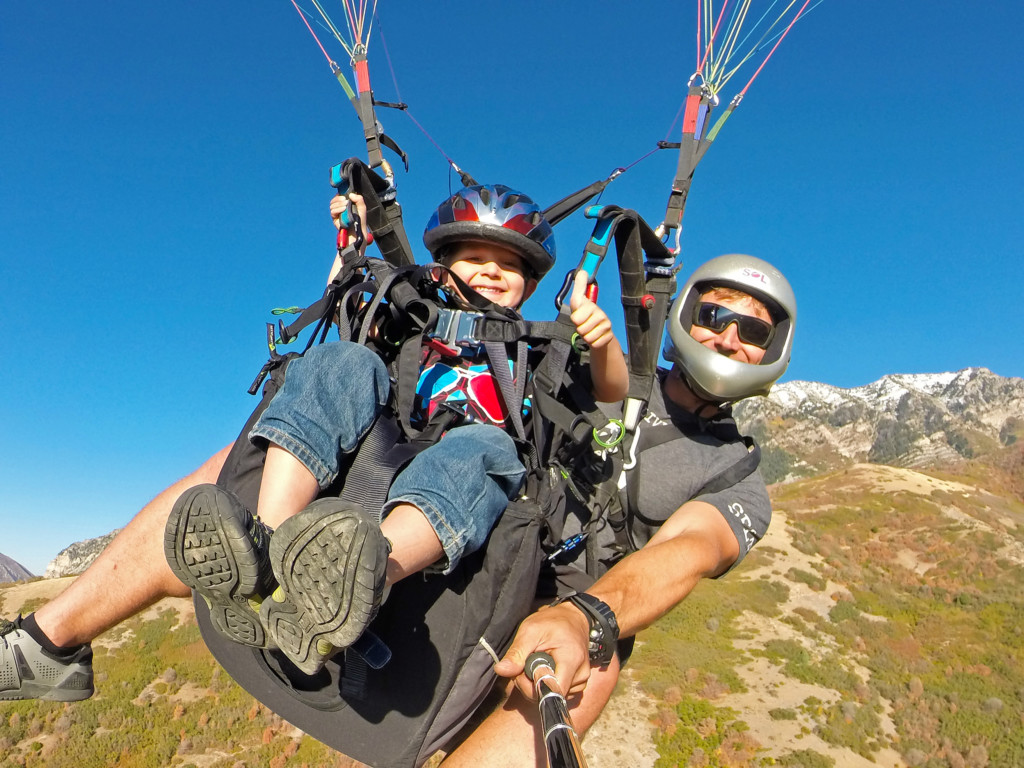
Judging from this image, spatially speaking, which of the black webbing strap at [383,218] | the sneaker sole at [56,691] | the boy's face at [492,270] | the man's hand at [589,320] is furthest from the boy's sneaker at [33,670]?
the man's hand at [589,320]

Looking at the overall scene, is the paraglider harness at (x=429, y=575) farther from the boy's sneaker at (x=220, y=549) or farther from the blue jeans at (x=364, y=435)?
the boy's sneaker at (x=220, y=549)

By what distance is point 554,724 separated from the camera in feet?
5.42

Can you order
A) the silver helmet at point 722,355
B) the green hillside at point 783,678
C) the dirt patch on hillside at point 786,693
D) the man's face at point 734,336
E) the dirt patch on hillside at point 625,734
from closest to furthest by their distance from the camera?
the silver helmet at point 722,355, the man's face at point 734,336, the dirt patch on hillside at point 625,734, the green hillside at point 783,678, the dirt patch on hillside at point 786,693

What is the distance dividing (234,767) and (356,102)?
2785cm

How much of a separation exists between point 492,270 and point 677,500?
1677 mm

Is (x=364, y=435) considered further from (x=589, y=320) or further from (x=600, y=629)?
(x=600, y=629)

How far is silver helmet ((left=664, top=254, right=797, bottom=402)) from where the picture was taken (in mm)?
3945

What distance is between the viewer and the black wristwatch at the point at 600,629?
2.47 m

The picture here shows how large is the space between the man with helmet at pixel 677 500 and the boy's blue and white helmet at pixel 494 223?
1124mm

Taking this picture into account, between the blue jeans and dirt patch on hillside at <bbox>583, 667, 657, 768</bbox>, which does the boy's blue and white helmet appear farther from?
dirt patch on hillside at <bbox>583, 667, 657, 768</bbox>

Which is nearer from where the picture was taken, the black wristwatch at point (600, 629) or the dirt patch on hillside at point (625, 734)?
the black wristwatch at point (600, 629)

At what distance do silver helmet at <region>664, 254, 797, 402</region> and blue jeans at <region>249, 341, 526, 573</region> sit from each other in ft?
5.88

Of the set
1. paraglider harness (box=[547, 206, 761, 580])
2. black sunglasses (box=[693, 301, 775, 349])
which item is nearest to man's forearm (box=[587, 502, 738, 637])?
paraglider harness (box=[547, 206, 761, 580])

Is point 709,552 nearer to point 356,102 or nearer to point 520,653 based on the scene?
point 520,653
